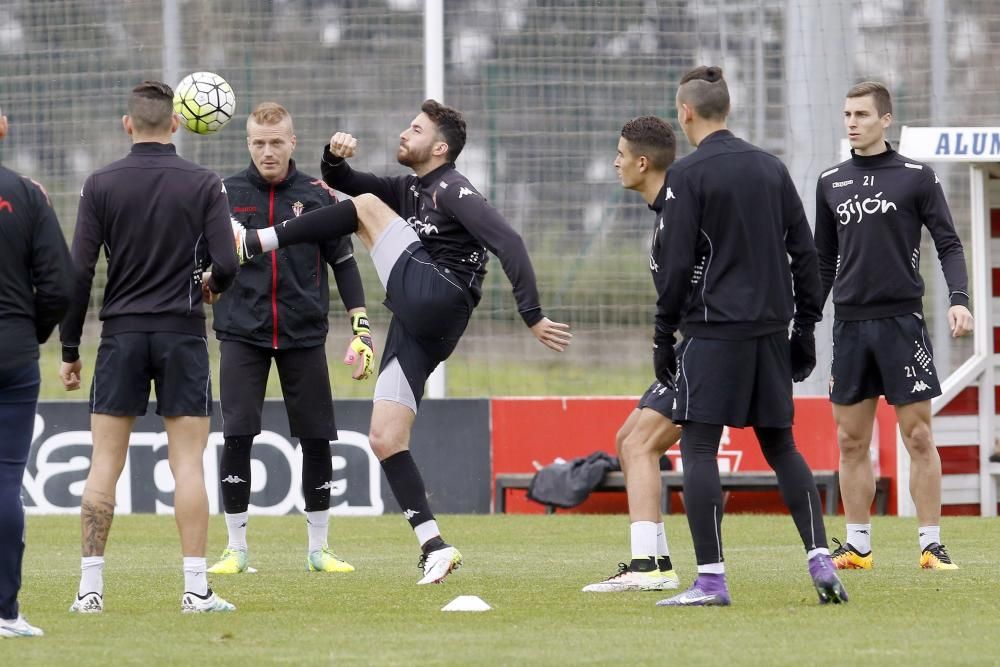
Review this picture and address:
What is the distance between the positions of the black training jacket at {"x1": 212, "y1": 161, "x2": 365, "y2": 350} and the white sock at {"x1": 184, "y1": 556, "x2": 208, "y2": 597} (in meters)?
2.24

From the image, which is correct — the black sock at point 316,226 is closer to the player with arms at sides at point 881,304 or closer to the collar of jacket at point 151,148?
the collar of jacket at point 151,148

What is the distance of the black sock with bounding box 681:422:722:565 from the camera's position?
22.1 ft

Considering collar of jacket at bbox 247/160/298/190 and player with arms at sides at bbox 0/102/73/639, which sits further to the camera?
collar of jacket at bbox 247/160/298/190

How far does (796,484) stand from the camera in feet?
22.4

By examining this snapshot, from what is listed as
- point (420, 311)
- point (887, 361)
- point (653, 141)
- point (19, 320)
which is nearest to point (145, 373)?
point (19, 320)

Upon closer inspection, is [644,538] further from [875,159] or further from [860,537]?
[875,159]

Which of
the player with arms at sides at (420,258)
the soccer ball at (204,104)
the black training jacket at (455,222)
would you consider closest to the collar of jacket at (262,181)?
the soccer ball at (204,104)

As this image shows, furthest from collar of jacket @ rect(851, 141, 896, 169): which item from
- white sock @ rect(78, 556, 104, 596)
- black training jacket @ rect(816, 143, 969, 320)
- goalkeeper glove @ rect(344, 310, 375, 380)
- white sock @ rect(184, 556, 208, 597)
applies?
white sock @ rect(78, 556, 104, 596)

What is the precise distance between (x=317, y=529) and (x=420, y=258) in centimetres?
181

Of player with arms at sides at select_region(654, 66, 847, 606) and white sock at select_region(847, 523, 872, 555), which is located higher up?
player with arms at sides at select_region(654, 66, 847, 606)

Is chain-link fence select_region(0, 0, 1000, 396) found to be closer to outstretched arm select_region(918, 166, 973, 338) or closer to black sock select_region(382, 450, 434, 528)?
outstretched arm select_region(918, 166, 973, 338)

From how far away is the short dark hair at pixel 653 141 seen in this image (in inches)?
301

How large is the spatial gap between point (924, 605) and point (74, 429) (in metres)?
8.76

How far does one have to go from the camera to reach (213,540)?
11.1 metres
